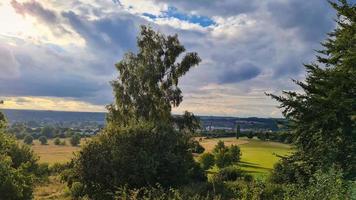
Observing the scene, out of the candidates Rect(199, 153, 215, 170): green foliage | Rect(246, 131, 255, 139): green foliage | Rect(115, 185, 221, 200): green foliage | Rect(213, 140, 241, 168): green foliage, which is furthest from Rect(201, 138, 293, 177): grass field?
Rect(115, 185, 221, 200): green foliage

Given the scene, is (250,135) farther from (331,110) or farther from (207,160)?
(331,110)

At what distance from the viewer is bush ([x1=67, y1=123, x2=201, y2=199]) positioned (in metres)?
27.6

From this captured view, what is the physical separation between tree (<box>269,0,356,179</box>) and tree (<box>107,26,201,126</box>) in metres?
17.2

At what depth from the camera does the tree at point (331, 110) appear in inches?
942

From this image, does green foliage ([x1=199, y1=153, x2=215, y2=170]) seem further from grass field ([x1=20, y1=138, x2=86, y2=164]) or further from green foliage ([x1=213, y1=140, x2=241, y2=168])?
grass field ([x1=20, y1=138, x2=86, y2=164])

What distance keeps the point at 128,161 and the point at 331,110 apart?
453 inches

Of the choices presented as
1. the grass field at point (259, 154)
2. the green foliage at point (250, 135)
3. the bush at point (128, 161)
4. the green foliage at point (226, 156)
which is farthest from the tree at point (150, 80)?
the green foliage at point (250, 135)

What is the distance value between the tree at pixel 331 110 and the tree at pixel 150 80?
56.4 feet

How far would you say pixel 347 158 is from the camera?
78.5 ft

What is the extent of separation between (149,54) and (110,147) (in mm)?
→ 17879

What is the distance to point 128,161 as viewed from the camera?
27.8 metres

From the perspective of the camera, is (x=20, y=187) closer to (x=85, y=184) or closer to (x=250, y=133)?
(x=85, y=184)

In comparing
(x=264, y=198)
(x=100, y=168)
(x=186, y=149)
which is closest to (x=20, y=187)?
(x=100, y=168)

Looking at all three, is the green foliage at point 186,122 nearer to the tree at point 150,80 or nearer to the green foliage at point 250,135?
the tree at point 150,80
